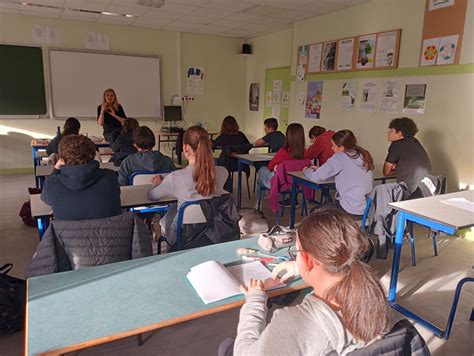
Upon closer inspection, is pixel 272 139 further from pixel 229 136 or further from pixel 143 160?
pixel 143 160

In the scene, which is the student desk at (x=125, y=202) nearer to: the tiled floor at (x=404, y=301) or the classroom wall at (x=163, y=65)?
the tiled floor at (x=404, y=301)

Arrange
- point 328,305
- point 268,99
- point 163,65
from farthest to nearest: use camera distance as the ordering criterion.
→ point 268,99, point 163,65, point 328,305

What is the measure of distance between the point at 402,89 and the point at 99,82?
5259 mm

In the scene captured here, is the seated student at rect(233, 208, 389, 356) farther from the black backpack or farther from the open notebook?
the black backpack

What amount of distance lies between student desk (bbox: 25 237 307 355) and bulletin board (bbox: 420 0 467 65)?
381 centimetres

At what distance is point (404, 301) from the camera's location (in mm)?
2588

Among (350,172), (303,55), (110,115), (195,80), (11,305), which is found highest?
(303,55)

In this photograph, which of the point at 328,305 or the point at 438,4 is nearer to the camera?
the point at 328,305

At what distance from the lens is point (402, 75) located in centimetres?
457

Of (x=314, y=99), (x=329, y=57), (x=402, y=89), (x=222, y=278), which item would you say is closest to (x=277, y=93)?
(x=314, y=99)

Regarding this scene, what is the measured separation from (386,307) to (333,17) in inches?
219

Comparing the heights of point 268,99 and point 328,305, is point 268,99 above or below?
above

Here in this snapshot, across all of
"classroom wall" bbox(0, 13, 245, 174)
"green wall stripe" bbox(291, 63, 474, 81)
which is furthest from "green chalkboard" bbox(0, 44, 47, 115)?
"green wall stripe" bbox(291, 63, 474, 81)

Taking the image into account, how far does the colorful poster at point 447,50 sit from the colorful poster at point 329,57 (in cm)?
178
